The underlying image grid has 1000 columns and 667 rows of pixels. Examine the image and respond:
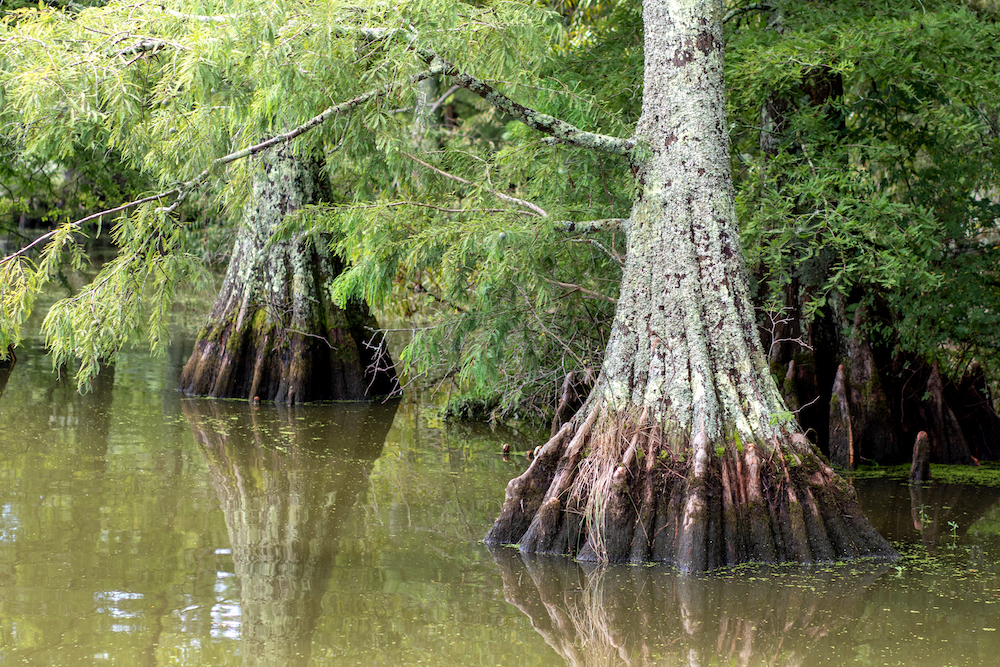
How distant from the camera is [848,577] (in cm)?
586

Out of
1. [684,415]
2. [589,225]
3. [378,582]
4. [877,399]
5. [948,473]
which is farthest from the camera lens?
[877,399]

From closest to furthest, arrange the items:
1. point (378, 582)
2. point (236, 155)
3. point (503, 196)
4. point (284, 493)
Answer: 1. point (378, 582)
2. point (236, 155)
3. point (284, 493)
4. point (503, 196)

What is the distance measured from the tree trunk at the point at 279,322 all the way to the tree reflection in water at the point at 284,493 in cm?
40

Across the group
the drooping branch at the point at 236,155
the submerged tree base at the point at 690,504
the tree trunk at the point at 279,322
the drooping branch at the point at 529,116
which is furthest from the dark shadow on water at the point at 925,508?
the tree trunk at the point at 279,322

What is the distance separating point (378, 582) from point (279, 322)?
640cm

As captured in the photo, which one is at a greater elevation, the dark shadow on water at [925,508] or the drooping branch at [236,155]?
the drooping branch at [236,155]

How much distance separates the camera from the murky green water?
475 centimetres

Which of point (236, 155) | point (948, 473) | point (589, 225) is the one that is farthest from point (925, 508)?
point (236, 155)

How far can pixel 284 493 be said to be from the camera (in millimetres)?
7582

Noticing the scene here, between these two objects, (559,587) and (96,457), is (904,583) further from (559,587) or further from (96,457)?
(96,457)

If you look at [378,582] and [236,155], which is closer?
[378,582]

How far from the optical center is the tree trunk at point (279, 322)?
11.6 meters

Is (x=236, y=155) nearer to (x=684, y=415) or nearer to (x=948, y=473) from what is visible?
(x=684, y=415)

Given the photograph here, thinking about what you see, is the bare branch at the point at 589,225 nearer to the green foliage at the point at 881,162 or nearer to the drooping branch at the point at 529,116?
the drooping branch at the point at 529,116
